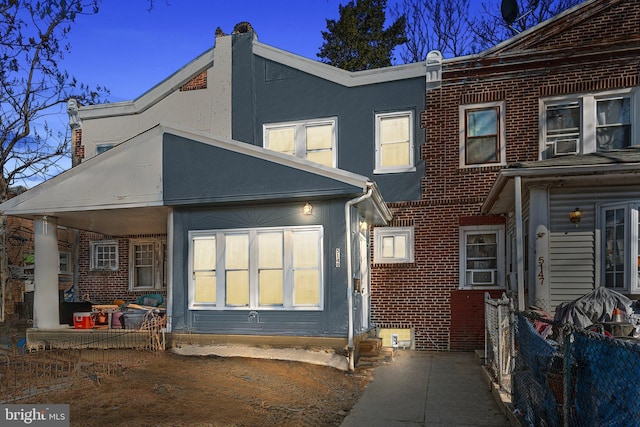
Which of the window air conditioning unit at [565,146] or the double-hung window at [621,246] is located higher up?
the window air conditioning unit at [565,146]

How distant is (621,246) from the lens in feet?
28.3

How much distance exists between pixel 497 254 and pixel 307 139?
224 inches

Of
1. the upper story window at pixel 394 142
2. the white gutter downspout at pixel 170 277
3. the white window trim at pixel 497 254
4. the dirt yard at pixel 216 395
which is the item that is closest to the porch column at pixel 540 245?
the white window trim at pixel 497 254

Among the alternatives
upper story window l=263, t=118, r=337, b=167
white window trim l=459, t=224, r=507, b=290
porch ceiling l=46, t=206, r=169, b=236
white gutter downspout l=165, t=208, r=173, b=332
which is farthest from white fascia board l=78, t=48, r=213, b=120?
white window trim l=459, t=224, r=507, b=290

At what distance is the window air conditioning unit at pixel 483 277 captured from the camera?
11664 millimetres

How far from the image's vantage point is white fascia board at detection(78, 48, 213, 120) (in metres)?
14.2

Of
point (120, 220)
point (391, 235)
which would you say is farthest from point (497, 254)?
point (120, 220)

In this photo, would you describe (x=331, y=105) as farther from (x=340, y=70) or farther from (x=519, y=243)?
(x=519, y=243)

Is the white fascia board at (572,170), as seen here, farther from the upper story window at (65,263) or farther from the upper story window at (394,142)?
the upper story window at (65,263)

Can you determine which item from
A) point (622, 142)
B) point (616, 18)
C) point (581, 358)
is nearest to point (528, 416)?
point (581, 358)

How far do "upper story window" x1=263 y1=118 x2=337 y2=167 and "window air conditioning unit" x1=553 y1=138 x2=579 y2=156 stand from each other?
5.37 m

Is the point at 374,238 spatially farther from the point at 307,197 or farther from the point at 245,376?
the point at 245,376

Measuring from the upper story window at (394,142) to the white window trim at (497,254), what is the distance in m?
2.11

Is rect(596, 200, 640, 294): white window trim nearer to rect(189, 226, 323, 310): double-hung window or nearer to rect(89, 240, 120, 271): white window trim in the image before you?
rect(189, 226, 323, 310): double-hung window
